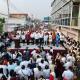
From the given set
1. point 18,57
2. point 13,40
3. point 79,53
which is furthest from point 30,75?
point 13,40

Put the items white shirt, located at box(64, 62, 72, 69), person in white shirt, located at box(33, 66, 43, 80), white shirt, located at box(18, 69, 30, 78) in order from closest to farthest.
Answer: white shirt, located at box(18, 69, 30, 78), person in white shirt, located at box(33, 66, 43, 80), white shirt, located at box(64, 62, 72, 69)

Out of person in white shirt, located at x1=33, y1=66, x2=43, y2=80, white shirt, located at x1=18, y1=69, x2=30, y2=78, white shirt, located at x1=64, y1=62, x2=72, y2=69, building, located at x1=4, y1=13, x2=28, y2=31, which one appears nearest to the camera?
white shirt, located at x1=18, y1=69, x2=30, y2=78

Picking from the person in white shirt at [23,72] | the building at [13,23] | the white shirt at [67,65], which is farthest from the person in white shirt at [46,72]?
the building at [13,23]

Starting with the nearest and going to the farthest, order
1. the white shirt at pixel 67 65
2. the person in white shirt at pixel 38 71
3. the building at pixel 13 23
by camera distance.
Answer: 1. the person in white shirt at pixel 38 71
2. the white shirt at pixel 67 65
3. the building at pixel 13 23

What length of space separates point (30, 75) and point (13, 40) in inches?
640

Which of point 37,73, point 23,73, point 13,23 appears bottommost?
point 13,23

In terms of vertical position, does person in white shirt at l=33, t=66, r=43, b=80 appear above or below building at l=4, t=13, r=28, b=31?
above

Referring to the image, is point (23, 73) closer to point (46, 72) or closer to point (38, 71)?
point (38, 71)

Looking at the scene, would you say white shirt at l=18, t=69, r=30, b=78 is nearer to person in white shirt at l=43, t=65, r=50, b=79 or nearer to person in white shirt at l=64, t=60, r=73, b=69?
person in white shirt at l=43, t=65, r=50, b=79

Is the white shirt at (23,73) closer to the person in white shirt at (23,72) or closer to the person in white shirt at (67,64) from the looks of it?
the person in white shirt at (23,72)

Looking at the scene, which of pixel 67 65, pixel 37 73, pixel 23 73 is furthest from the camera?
pixel 67 65

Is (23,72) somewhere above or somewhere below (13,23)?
above

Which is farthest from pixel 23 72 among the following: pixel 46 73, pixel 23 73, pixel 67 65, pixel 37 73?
pixel 67 65

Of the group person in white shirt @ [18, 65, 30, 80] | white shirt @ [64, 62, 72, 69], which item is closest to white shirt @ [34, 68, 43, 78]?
person in white shirt @ [18, 65, 30, 80]
